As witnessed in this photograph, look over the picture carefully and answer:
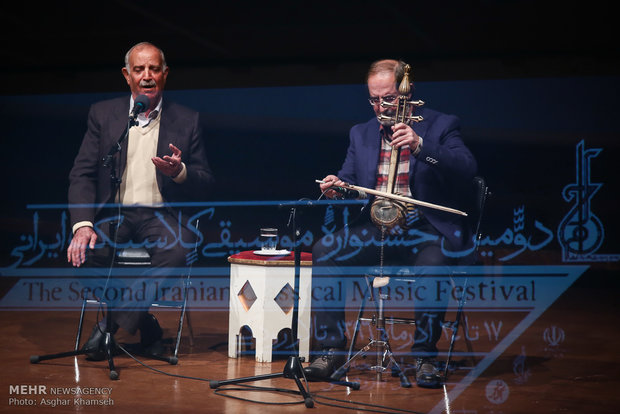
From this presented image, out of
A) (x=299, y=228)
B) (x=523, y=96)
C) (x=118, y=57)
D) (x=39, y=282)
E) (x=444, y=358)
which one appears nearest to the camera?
(x=299, y=228)

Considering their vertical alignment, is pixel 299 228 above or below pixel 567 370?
above

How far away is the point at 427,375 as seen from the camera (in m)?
→ 3.12

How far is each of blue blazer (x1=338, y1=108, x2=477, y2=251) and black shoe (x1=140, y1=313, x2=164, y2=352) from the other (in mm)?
1327

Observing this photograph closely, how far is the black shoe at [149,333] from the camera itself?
3.77m

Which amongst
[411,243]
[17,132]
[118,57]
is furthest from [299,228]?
[17,132]

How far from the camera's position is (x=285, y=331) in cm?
387

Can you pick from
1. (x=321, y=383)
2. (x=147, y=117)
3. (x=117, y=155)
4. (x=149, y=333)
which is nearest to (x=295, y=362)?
(x=321, y=383)

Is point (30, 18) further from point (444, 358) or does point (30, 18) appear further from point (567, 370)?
point (567, 370)

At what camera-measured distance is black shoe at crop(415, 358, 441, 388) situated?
3109mm

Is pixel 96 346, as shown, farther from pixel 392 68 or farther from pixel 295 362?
pixel 392 68

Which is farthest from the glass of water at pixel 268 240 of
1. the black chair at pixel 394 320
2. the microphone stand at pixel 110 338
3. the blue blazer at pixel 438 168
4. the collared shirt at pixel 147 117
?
the collared shirt at pixel 147 117

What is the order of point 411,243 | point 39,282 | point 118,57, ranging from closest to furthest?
point 411,243 < point 39,282 < point 118,57

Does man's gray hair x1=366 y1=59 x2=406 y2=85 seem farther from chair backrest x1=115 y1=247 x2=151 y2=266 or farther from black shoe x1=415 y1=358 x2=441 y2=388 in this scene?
chair backrest x1=115 y1=247 x2=151 y2=266

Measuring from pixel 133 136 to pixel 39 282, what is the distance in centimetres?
330
